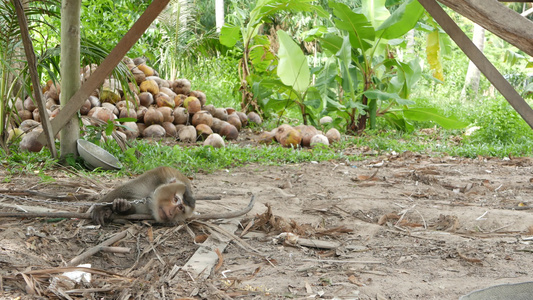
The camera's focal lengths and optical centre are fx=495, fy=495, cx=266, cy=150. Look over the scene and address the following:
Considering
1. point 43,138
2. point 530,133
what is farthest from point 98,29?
point 530,133

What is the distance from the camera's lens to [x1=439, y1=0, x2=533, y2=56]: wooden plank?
229cm

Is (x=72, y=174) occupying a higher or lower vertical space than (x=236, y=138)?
higher

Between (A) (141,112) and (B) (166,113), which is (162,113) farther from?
(A) (141,112)

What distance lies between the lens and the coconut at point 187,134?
289 inches

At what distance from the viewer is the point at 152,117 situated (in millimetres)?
7465

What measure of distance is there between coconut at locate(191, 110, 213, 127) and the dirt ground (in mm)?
3126

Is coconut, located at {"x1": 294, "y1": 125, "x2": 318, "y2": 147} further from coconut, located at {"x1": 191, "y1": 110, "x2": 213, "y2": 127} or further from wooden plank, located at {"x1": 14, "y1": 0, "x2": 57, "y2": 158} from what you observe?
wooden plank, located at {"x1": 14, "y1": 0, "x2": 57, "y2": 158}

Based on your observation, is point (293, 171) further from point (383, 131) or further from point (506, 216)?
point (383, 131)

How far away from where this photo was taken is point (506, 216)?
3.50 m

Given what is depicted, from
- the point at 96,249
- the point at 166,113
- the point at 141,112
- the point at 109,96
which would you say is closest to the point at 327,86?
the point at 166,113

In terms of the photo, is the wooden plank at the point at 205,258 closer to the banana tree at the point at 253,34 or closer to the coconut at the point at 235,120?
the coconut at the point at 235,120

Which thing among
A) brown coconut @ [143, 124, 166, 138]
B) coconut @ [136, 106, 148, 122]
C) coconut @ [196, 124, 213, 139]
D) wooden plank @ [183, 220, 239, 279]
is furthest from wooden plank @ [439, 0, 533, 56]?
coconut @ [136, 106, 148, 122]

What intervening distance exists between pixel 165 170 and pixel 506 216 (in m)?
2.38

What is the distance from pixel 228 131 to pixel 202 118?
1.49ft
